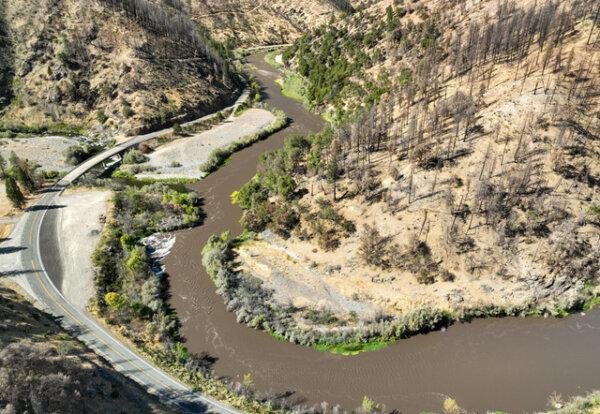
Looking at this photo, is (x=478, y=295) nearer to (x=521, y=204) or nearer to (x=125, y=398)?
(x=521, y=204)

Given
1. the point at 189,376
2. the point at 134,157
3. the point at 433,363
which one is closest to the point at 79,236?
the point at 134,157

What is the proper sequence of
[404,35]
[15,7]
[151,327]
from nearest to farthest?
[151,327] → [404,35] → [15,7]

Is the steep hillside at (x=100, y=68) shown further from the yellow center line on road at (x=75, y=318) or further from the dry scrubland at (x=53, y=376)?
the dry scrubland at (x=53, y=376)

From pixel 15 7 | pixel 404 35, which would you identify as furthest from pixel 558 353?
pixel 15 7

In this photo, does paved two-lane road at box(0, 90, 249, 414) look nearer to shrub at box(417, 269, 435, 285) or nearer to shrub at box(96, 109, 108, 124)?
shrub at box(417, 269, 435, 285)

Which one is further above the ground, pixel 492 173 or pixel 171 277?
pixel 492 173

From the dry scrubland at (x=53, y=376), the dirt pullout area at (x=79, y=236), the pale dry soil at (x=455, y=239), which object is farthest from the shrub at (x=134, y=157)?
the dry scrubland at (x=53, y=376)
